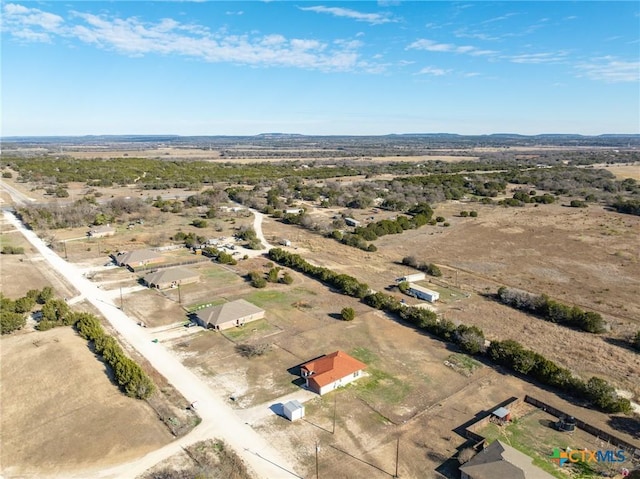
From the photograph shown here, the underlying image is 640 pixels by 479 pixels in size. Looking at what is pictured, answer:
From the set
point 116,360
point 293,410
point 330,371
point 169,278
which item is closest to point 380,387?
point 330,371

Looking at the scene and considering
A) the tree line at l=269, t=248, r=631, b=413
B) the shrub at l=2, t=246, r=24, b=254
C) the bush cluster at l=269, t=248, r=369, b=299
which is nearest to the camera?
the tree line at l=269, t=248, r=631, b=413

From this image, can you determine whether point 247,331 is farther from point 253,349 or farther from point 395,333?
point 395,333

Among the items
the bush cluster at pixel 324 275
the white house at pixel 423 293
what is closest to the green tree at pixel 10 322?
the bush cluster at pixel 324 275

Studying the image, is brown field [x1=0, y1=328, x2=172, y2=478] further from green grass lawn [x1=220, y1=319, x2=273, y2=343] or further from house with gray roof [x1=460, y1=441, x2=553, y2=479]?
house with gray roof [x1=460, y1=441, x2=553, y2=479]

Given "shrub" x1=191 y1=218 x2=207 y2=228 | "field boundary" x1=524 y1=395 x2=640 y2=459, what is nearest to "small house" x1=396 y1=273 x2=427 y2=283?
"field boundary" x1=524 y1=395 x2=640 y2=459
